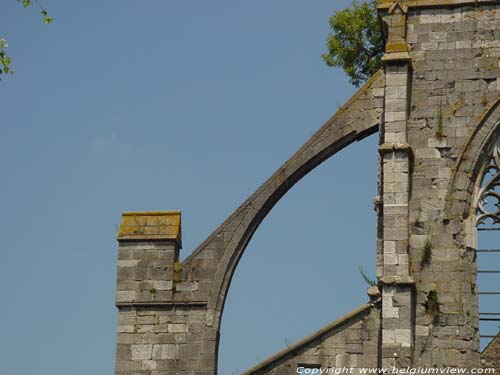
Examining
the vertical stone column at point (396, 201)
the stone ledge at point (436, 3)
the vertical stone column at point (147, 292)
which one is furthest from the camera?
the stone ledge at point (436, 3)

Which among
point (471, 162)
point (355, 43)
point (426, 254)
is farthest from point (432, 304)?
point (355, 43)

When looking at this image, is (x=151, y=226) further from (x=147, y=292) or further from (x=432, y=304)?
(x=432, y=304)

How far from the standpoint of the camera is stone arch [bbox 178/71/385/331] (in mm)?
18859

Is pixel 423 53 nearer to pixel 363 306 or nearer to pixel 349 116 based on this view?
pixel 349 116

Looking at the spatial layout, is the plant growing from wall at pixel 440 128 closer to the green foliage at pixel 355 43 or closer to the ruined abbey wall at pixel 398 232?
the ruined abbey wall at pixel 398 232

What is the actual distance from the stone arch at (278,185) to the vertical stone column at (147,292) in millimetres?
325

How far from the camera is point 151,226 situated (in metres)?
19.3

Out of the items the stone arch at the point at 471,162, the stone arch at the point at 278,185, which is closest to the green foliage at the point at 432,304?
the stone arch at the point at 471,162

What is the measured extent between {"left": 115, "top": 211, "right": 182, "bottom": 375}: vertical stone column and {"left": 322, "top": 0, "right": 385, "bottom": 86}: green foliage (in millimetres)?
7569

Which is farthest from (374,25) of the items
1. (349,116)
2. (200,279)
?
(200,279)

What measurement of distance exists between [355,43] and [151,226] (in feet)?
26.6

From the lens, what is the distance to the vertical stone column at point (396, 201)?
17.2 m

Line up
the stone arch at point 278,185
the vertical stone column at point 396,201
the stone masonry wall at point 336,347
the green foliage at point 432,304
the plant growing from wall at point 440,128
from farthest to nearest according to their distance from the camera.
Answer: the stone arch at point 278,185
the plant growing from wall at point 440,128
the stone masonry wall at point 336,347
the green foliage at point 432,304
the vertical stone column at point 396,201

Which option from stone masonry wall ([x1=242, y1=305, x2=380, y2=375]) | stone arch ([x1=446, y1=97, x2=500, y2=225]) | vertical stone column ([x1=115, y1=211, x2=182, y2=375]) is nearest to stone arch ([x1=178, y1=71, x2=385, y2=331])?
vertical stone column ([x1=115, y1=211, x2=182, y2=375])
